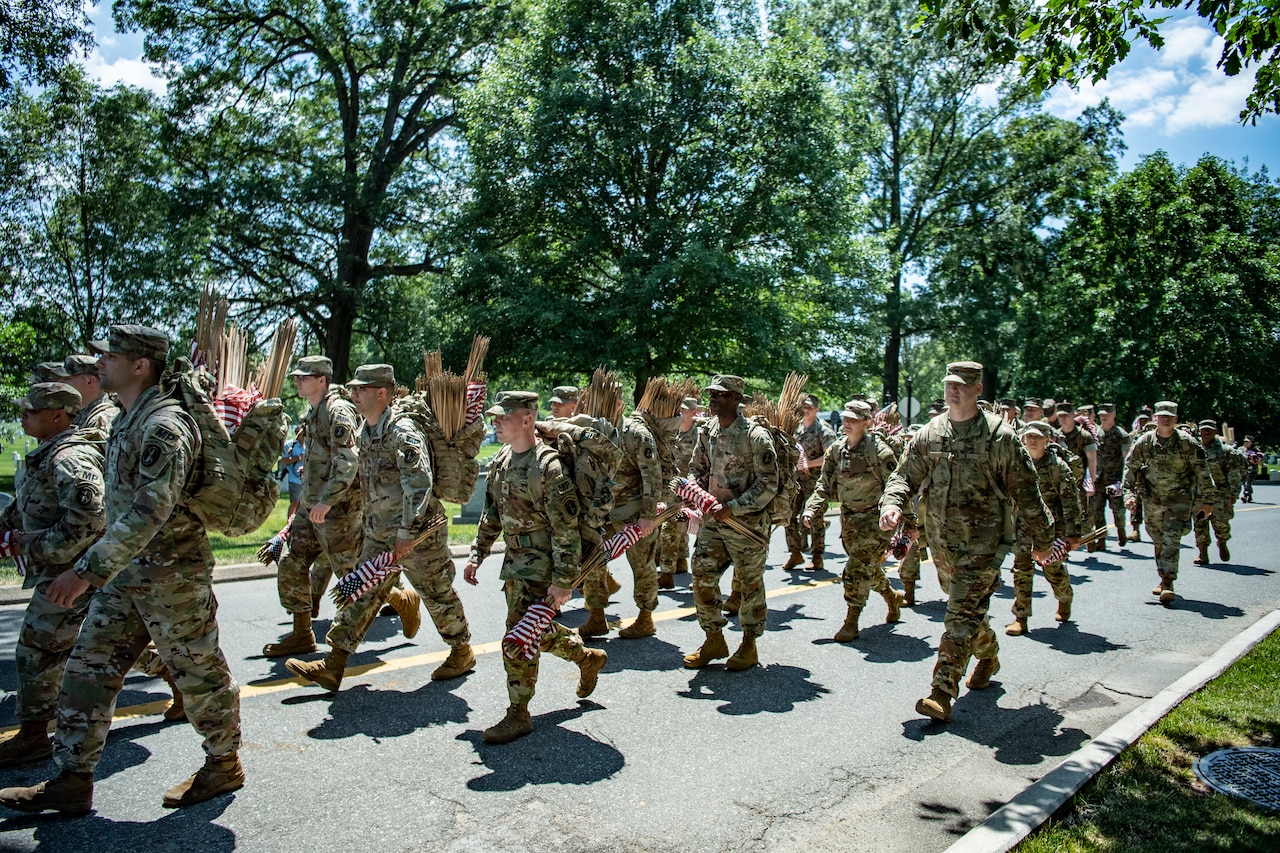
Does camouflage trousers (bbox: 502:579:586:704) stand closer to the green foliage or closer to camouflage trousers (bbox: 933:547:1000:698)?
camouflage trousers (bbox: 933:547:1000:698)

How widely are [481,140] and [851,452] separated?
696 inches

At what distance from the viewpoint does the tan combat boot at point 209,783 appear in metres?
4.26

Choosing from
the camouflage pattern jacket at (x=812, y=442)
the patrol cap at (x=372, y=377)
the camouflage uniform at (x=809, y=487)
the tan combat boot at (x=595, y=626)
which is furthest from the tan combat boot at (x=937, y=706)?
the camouflage pattern jacket at (x=812, y=442)

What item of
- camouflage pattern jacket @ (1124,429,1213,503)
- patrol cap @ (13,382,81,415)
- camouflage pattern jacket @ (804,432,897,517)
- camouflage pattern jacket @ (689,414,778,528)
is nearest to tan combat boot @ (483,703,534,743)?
camouflage pattern jacket @ (689,414,778,528)

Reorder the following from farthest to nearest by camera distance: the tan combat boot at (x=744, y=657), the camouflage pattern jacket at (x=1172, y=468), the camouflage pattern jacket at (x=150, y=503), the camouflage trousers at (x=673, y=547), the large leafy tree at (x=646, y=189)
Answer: the large leafy tree at (x=646, y=189), the camouflage pattern jacket at (x=1172, y=468), the camouflage trousers at (x=673, y=547), the tan combat boot at (x=744, y=657), the camouflage pattern jacket at (x=150, y=503)

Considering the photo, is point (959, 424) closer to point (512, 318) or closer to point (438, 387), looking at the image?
point (438, 387)

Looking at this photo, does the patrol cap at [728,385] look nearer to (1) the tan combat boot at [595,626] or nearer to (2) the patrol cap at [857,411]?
(2) the patrol cap at [857,411]

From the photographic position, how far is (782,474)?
280 inches

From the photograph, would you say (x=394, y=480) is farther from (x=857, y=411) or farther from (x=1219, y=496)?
(x=1219, y=496)

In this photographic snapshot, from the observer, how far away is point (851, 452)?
8.45 m

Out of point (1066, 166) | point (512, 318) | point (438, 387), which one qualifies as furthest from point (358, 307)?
point (1066, 166)

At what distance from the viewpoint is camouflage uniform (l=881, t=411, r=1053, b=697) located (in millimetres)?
5797

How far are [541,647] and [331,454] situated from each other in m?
2.60

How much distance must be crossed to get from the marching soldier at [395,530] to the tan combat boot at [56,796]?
6.07ft
